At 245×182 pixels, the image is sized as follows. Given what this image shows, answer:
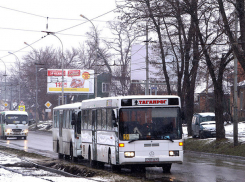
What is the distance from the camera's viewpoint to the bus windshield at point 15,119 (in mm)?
45906

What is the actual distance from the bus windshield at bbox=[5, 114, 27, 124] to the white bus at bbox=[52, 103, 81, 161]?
21426 millimetres

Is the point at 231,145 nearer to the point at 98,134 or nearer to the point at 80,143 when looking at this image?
the point at 80,143

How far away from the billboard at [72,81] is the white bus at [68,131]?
47.2 meters

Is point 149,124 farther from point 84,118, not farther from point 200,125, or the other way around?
point 200,125

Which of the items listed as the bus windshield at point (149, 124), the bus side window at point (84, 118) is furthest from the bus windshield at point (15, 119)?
the bus windshield at point (149, 124)

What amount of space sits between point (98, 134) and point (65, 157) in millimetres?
6408

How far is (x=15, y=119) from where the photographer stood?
4622 cm

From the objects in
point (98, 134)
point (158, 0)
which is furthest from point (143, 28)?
point (98, 134)

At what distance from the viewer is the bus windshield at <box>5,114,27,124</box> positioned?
45906 millimetres

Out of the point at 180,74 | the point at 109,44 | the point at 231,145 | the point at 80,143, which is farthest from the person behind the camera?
the point at 109,44

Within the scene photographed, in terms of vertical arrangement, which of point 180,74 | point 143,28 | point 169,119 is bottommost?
point 169,119

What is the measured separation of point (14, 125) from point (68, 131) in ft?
80.1

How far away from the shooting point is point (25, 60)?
89.9 metres

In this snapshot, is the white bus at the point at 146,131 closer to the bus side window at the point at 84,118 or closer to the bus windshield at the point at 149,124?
the bus windshield at the point at 149,124
